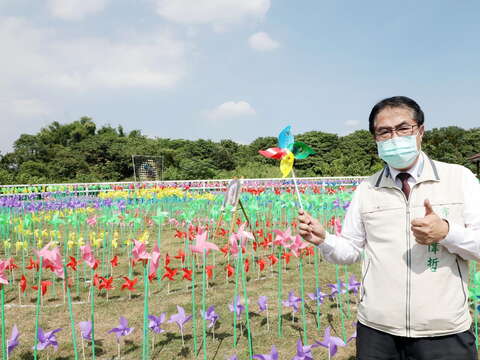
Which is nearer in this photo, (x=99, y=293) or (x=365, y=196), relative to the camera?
(x=365, y=196)

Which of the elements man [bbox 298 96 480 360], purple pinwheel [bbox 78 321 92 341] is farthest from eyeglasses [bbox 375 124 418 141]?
purple pinwheel [bbox 78 321 92 341]

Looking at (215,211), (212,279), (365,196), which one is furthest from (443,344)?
(215,211)

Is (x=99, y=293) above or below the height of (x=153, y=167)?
below

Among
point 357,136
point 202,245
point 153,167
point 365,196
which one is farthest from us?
point 357,136

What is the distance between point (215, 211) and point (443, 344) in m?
6.36

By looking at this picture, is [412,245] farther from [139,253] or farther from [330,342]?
[139,253]

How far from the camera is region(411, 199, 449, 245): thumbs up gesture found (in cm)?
127

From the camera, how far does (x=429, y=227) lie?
126 cm

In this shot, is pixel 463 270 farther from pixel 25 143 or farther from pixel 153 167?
pixel 25 143

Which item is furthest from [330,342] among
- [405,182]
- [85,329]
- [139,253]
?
[85,329]

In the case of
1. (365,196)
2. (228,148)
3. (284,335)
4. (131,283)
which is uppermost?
(228,148)

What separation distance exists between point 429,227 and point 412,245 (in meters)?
0.18

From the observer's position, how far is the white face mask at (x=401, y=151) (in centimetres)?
147

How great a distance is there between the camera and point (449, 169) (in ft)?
4.77
